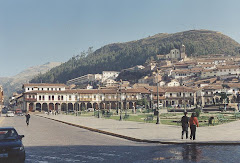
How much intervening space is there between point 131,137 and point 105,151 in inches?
186

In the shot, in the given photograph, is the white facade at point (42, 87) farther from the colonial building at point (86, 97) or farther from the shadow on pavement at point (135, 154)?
the shadow on pavement at point (135, 154)

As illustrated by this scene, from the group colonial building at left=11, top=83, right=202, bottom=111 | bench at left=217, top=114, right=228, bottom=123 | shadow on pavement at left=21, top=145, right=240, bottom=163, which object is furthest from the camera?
colonial building at left=11, top=83, right=202, bottom=111

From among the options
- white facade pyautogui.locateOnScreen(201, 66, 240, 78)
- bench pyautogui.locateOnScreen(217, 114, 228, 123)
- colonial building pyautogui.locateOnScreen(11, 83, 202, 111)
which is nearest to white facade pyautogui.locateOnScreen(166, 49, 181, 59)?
white facade pyautogui.locateOnScreen(201, 66, 240, 78)

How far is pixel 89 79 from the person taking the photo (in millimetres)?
194125

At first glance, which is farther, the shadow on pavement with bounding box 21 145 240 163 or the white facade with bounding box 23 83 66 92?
the white facade with bounding box 23 83 66 92

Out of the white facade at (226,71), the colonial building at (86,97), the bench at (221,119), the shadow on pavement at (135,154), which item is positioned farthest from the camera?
the white facade at (226,71)

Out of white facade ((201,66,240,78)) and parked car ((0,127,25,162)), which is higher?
white facade ((201,66,240,78))

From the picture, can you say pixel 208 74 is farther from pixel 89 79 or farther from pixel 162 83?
pixel 89 79

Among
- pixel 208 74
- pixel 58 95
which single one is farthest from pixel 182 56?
pixel 58 95

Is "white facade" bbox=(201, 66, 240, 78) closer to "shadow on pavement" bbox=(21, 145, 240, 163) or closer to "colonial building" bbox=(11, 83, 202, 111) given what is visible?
"colonial building" bbox=(11, 83, 202, 111)

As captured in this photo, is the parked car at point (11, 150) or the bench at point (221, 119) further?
the bench at point (221, 119)

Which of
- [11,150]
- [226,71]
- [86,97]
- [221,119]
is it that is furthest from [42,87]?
[11,150]

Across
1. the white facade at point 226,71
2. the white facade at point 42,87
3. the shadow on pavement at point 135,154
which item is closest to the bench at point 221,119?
the shadow on pavement at point 135,154

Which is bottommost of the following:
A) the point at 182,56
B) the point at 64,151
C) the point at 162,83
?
the point at 64,151
